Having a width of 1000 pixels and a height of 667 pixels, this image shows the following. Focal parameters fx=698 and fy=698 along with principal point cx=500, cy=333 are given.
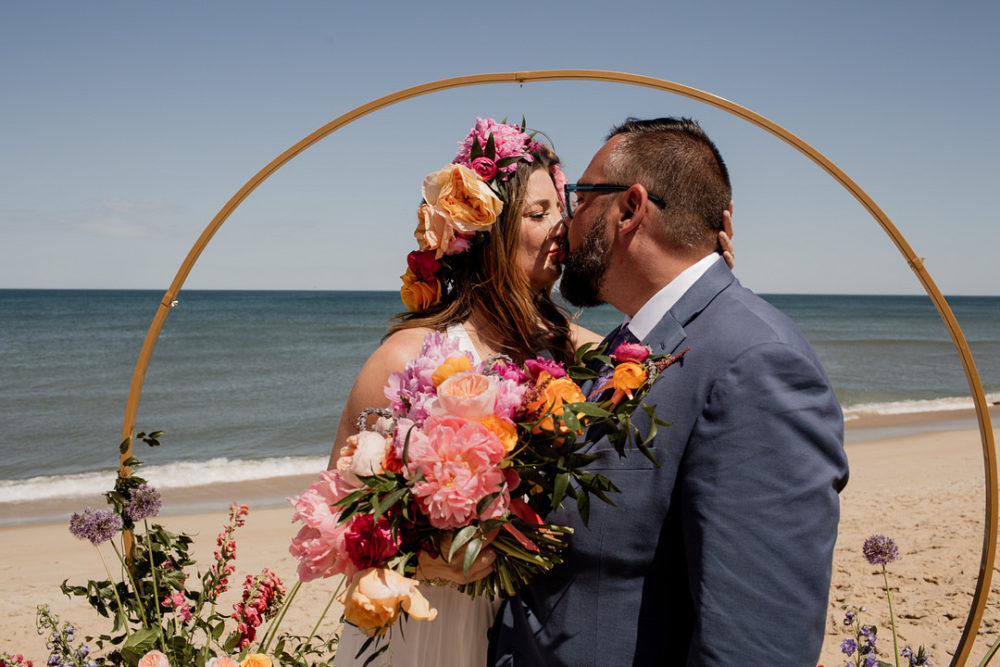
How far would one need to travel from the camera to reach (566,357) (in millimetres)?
3484

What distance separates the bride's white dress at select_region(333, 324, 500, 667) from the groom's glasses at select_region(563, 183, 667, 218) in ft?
5.30

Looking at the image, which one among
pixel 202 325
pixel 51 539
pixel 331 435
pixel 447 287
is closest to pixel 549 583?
pixel 447 287

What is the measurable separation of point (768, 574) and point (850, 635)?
510 centimetres

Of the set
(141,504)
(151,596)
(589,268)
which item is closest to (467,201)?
(589,268)

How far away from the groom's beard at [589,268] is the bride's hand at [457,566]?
949 mm

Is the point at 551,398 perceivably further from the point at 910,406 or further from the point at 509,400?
the point at 910,406

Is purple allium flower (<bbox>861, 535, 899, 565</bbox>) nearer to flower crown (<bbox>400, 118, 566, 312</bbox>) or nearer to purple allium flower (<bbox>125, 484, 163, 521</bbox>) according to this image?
flower crown (<bbox>400, 118, 566, 312</bbox>)

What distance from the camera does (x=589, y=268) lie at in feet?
8.15

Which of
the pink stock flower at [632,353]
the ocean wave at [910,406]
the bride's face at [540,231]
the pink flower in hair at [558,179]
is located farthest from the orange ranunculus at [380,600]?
the ocean wave at [910,406]

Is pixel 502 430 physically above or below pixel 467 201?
below

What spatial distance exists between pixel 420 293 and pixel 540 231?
66cm

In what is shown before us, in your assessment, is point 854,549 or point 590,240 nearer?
point 590,240

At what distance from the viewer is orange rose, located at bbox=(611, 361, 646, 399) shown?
1.89 meters

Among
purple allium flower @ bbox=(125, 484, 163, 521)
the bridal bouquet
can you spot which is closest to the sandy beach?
purple allium flower @ bbox=(125, 484, 163, 521)
